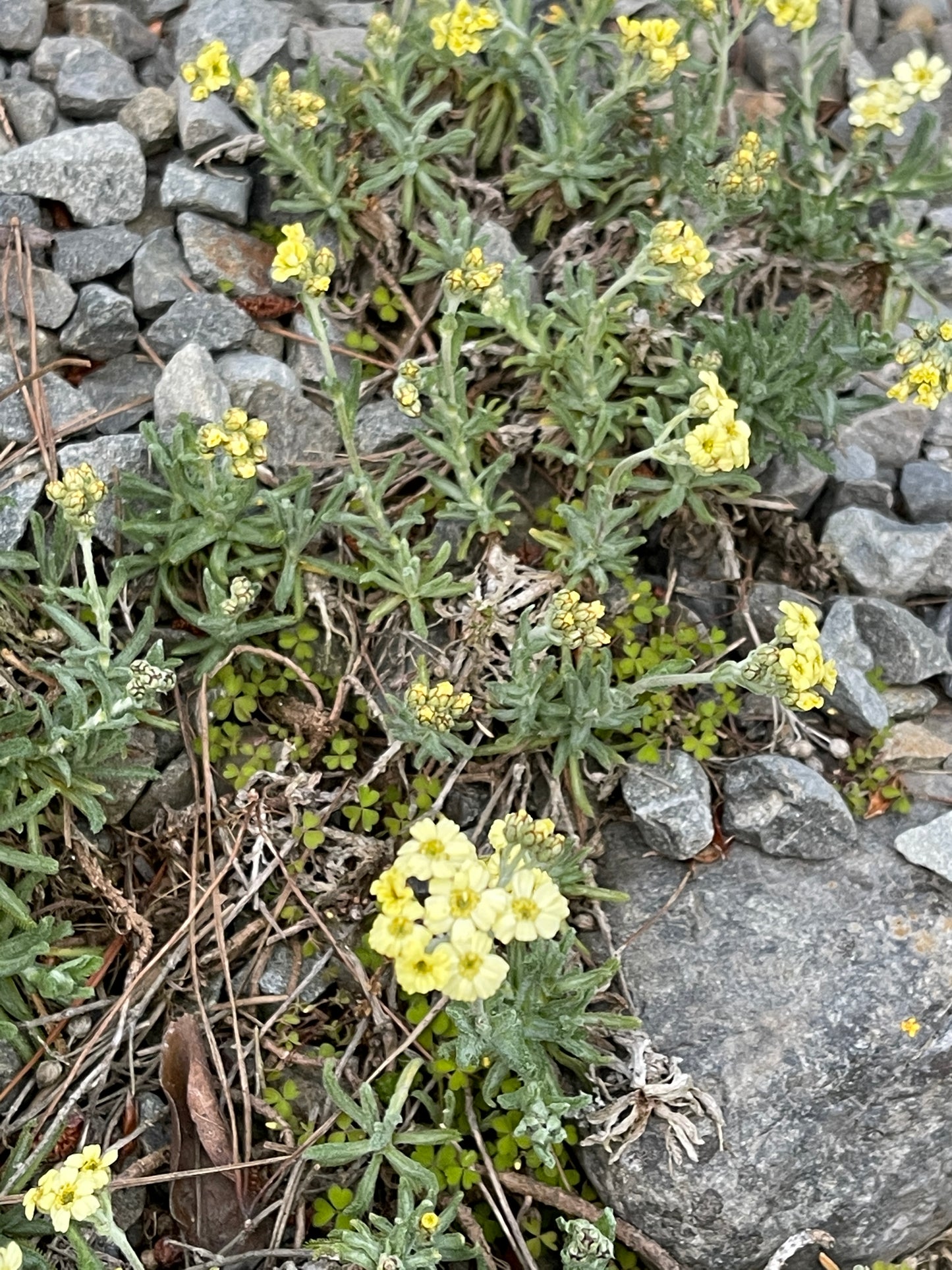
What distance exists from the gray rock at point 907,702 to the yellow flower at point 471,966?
178cm

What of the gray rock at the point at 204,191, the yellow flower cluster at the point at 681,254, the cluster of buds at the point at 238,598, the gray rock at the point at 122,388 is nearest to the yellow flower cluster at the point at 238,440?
the cluster of buds at the point at 238,598

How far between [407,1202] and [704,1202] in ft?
2.65

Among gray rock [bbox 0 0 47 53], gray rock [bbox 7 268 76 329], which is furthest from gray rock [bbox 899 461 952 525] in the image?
gray rock [bbox 0 0 47 53]

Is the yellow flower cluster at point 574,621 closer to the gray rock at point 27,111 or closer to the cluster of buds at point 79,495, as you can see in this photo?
the cluster of buds at point 79,495

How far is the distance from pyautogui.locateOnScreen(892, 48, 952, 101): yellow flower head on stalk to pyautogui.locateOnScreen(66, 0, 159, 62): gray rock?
271 centimetres

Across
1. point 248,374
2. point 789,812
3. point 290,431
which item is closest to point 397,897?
point 789,812

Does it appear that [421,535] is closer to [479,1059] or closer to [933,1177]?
[479,1059]

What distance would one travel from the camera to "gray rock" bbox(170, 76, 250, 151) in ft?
13.3

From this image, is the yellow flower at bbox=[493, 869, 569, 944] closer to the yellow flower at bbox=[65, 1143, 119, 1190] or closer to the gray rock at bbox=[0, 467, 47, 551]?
the yellow flower at bbox=[65, 1143, 119, 1190]

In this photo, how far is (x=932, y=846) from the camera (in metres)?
3.41

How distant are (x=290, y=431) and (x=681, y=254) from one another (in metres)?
1.35

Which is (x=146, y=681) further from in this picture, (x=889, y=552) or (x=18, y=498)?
(x=889, y=552)

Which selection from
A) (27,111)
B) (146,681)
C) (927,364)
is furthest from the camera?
(27,111)

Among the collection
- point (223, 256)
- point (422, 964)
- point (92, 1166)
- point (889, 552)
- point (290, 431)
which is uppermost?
point (223, 256)
